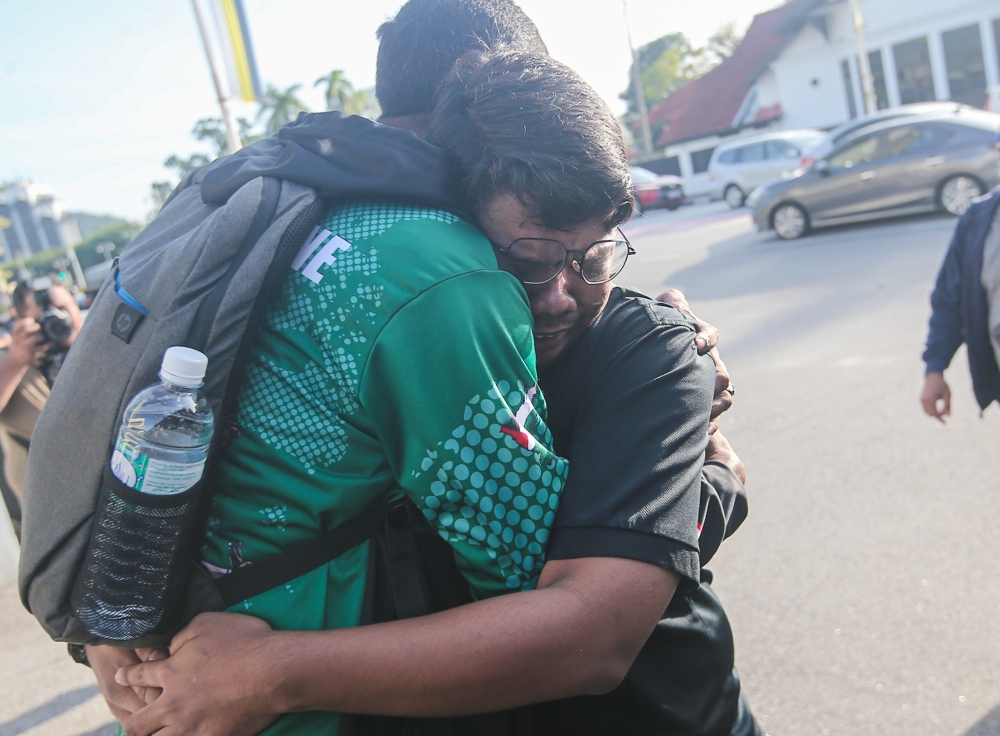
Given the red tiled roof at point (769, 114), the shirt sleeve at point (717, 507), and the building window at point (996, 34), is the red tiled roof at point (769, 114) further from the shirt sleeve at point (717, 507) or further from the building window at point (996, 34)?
the shirt sleeve at point (717, 507)

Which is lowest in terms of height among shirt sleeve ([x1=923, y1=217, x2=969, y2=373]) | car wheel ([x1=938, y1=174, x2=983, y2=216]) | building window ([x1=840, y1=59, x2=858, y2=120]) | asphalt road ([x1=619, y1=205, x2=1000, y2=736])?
asphalt road ([x1=619, y1=205, x2=1000, y2=736])

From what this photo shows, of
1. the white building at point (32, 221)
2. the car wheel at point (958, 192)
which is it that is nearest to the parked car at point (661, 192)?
the car wheel at point (958, 192)

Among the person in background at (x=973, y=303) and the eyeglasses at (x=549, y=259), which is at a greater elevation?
the eyeglasses at (x=549, y=259)

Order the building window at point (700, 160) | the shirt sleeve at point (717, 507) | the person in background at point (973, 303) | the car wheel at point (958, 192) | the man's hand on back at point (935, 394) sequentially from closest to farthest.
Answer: the shirt sleeve at point (717, 507), the person in background at point (973, 303), the man's hand on back at point (935, 394), the car wheel at point (958, 192), the building window at point (700, 160)

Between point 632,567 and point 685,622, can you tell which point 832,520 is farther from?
point 632,567

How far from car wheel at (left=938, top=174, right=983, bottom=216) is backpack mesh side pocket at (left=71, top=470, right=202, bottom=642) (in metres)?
13.3

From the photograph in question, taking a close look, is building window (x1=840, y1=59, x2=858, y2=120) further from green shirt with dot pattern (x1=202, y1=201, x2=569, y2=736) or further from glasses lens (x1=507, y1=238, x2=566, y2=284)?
green shirt with dot pattern (x1=202, y1=201, x2=569, y2=736)

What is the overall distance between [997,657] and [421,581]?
2.67 meters

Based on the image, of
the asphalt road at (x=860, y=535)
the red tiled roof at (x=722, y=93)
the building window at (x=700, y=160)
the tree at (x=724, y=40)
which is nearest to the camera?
the asphalt road at (x=860, y=535)

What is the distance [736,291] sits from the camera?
1024 centimetres

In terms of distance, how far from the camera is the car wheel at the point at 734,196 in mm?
21797

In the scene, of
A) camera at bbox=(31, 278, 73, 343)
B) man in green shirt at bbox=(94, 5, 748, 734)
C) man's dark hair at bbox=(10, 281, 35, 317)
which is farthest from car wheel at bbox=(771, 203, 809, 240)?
man in green shirt at bbox=(94, 5, 748, 734)

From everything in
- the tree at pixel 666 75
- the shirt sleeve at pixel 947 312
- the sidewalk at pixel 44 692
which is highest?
the tree at pixel 666 75

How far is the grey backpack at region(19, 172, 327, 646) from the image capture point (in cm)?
122
